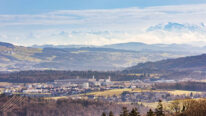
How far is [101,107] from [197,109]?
2807 inches

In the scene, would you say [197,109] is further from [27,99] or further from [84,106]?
[27,99]

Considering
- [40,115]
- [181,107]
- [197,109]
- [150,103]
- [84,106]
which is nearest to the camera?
[197,109]

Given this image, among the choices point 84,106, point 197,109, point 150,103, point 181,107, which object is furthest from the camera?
point 150,103

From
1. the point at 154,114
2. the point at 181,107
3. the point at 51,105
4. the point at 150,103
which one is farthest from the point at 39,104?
the point at 154,114

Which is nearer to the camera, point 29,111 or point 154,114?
point 154,114

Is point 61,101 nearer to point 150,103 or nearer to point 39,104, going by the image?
point 39,104

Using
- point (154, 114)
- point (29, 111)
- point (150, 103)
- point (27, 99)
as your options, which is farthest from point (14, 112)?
point (154, 114)

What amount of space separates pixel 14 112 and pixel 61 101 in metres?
22.1

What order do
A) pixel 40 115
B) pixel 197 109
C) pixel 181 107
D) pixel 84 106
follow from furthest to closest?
pixel 84 106
pixel 40 115
pixel 181 107
pixel 197 109

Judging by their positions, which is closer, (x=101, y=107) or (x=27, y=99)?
(x=101, y=107)

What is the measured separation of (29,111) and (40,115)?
4436 mm

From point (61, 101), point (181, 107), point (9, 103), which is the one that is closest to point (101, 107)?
point (61, 101)

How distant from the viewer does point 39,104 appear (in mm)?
172125

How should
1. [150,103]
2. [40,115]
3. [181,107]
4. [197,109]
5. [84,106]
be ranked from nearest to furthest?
1. [197,109]
2. [181,107]
3. [40,115]
4. [84,106]
5. [150,103]
